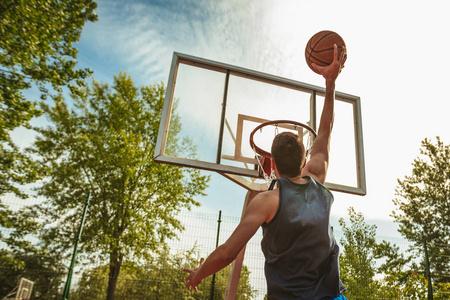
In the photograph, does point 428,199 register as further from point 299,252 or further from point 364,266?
point 299,252

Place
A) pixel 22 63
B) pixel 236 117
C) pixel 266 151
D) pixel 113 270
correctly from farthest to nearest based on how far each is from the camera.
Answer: pixel 113 270 → pixel 22 63 → pixel 236 117 → pixel 266 151

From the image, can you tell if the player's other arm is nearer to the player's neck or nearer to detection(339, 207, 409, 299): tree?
the player's neck

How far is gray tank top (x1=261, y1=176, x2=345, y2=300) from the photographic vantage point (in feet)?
4.36

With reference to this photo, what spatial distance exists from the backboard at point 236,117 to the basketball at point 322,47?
1.64 m

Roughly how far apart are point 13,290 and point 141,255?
439 cm

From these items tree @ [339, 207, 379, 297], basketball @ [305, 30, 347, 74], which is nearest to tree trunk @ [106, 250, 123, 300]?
tree @ [339, 207, 379, 297]

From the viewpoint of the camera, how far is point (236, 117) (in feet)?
17.8

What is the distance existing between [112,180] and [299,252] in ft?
44.1

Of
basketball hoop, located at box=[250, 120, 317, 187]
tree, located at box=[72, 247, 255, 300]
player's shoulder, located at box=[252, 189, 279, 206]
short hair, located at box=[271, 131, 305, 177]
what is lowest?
tree, located at box=[72, 247, 255, 300]

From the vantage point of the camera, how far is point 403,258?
16.4m

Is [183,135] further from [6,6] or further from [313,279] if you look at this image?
[6,6]

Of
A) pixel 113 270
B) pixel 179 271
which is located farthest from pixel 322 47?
pixel 113 270

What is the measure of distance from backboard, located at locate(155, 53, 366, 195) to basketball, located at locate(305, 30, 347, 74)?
5.38 ft

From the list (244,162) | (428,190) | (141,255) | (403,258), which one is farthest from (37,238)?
(428,190)
